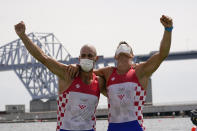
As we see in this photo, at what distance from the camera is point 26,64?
4373 inches

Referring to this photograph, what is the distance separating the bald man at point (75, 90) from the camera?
260 inches

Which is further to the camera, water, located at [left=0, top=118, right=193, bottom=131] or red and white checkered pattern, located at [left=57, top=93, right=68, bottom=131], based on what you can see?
water, located at [left=0, top=118, right=193, bottom=131]

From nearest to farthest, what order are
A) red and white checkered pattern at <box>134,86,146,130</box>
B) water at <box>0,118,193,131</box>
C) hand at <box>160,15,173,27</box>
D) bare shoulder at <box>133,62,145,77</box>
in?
hand at <box>160,15,173,27</box>
red and white checkered pattern at <box>134,86,146,130</box>
bare shoulder at <box>133,62,145,77</box>
water at <box>0,118,193,131</box>

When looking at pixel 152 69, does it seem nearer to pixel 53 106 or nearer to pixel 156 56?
pixel 156 56

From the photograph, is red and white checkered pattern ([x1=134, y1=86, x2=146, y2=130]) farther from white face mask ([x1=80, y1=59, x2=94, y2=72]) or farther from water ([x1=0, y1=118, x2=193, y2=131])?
water ([x1=0, y1=118, x2=193, y2=131])

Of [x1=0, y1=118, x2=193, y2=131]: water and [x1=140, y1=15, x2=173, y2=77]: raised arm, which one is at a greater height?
[x1=140, y1=15, x2=173, y2=77]: raised arm

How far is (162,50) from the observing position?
6.56 meters

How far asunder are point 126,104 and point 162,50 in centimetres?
82

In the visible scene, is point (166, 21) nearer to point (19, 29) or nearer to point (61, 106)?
point (61, 106)

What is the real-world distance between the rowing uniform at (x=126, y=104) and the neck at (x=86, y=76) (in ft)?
0.94

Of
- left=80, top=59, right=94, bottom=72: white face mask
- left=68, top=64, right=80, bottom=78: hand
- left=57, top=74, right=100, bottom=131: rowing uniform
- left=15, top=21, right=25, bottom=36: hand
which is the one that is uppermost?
left=15, top=21, right=25, bottom=36: hand

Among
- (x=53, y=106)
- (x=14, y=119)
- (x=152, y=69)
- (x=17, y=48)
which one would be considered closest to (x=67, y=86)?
(x=152, y=69)

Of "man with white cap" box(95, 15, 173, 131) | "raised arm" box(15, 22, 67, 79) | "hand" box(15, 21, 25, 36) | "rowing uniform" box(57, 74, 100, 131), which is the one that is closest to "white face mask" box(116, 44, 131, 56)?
"man with white cap" box(95, 15, 173, 131)

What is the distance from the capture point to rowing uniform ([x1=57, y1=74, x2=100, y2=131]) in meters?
6.59
